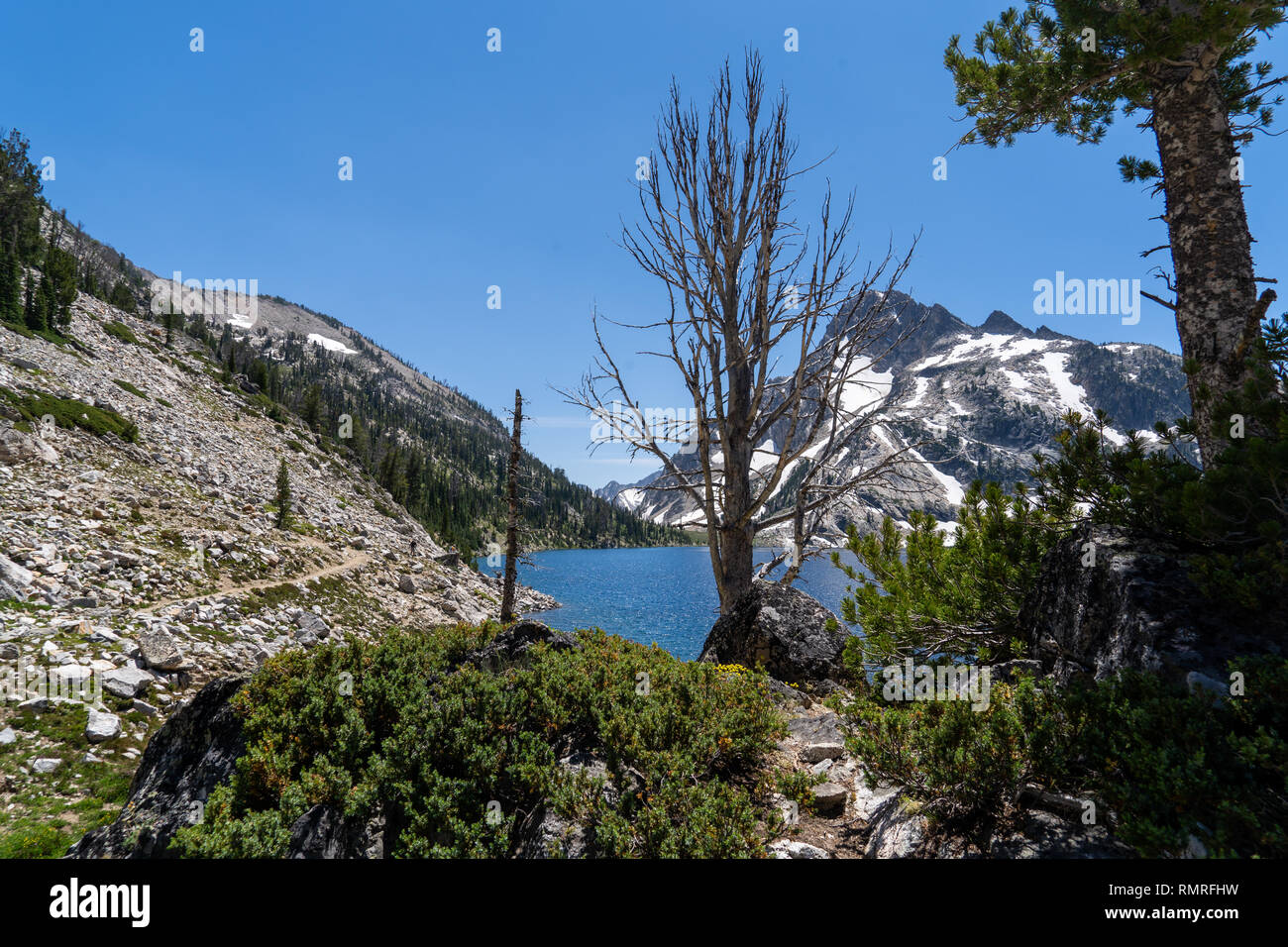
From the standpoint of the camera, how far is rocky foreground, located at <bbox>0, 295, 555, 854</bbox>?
8.57 meters

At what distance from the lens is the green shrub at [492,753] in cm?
338

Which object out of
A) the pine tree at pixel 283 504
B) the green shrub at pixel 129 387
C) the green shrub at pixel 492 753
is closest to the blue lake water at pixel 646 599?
the green shrub at pixel 492 753

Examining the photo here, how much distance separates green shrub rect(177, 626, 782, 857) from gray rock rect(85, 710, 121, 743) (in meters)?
5.50

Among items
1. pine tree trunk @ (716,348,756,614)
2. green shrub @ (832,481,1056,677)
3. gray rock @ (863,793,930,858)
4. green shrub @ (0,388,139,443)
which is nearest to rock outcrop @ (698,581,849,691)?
pine tree trunk @ (716,348,756,614)

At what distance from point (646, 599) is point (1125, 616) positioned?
5640 cm

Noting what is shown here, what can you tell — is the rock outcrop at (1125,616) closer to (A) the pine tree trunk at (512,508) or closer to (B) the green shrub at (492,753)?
(B) the green shrub at (492,753)

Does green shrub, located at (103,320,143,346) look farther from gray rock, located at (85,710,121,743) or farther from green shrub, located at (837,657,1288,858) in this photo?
green shrub, located at (837,657,1288,858)

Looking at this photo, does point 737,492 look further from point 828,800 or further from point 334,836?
point 334,836

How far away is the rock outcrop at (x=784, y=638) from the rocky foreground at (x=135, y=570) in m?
9.17

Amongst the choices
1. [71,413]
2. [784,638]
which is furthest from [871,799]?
[71,413]

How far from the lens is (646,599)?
58500mm

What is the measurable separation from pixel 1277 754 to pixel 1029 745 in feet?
3.36
